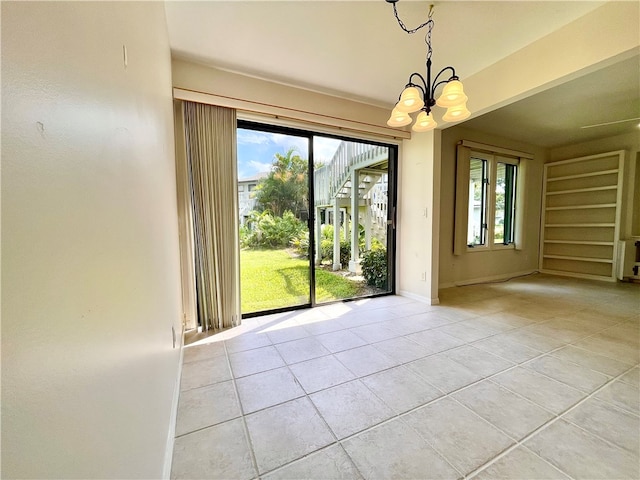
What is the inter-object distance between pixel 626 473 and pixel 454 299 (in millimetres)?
2507

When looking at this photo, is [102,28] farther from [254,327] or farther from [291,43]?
[254,327]

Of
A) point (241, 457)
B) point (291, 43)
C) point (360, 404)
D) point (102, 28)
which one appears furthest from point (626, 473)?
point (291, 43)

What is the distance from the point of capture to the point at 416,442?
1.22 metres

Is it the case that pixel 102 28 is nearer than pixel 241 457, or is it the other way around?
pixel 102 28

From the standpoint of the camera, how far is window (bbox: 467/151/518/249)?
4.38 meters

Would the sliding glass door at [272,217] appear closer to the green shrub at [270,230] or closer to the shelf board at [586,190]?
the green shrub at [270,230]

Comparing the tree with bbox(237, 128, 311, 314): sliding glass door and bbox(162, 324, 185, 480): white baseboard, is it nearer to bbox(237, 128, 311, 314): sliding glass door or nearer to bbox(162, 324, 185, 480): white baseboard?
bbox(237, 128, 311, 314): sliding glass door

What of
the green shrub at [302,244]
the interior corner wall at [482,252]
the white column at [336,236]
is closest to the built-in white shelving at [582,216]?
the interior corner wall at [482,252]

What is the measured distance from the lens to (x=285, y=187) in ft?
9.50

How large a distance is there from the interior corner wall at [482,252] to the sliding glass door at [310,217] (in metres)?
1.03

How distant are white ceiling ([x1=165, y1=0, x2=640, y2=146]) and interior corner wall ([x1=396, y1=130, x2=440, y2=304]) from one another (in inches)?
30.3

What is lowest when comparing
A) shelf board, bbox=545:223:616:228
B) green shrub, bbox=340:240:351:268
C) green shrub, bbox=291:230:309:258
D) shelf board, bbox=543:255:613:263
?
shelf board, bbox=543:255:613:263

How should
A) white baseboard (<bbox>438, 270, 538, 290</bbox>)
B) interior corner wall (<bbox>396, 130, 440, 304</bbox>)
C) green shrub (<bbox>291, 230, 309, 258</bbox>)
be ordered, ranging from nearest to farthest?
1. green shrub (<bbox>291, 230, 309, 258</bbox>)
2. interior corner wall (<bbox>396, 130, 440, 304</bbox>)
3. white baseboard (<bbox>438, 270, 538, 290</bbox>)

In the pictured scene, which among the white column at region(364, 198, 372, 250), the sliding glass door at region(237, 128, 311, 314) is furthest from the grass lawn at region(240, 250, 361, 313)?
the white column at region(364, 198, 372, 250)
